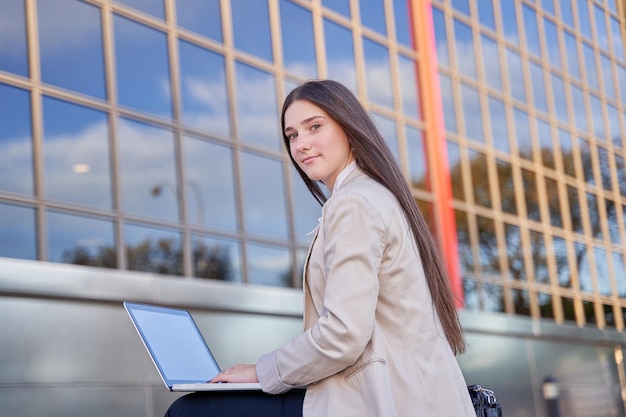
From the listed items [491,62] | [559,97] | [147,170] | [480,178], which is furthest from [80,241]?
[559,97]

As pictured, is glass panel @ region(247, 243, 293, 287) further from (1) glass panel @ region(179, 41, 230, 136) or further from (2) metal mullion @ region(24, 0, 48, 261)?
(2) metal mullion @ region(24, 0, 48, 261)

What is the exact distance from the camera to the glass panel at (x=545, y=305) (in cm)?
1970

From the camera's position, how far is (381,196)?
3.04m

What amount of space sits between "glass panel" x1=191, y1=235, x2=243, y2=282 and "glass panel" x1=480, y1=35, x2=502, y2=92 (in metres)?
8.07

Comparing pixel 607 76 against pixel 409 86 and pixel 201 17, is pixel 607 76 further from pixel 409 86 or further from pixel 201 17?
pixel 201 17

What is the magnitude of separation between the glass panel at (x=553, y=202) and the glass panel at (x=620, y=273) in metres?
2.34

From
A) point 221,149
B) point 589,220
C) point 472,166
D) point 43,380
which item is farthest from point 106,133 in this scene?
point 589,220

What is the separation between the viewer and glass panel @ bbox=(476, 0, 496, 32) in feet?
64.7

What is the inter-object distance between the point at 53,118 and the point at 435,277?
845cm

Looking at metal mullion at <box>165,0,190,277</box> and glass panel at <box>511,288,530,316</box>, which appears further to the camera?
glass panel at <box>511,288,530,316</box>

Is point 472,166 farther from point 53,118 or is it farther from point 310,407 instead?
point 310,407

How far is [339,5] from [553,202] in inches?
265

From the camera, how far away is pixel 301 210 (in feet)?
46.8

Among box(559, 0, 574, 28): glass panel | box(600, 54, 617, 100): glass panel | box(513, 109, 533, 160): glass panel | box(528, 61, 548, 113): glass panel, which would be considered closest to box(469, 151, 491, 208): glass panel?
box(513, 109, 533, 160): glass panel
